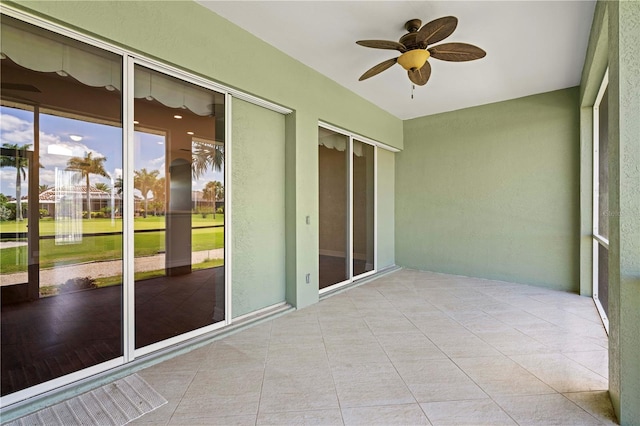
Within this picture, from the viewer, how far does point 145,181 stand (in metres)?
2.55

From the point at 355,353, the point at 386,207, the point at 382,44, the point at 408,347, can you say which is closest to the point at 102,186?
the point at 355,353

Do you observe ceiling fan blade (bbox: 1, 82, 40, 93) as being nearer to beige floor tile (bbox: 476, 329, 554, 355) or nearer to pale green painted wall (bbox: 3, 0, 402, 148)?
pale green painted wall (bbox: 3, 0, 402, 148)

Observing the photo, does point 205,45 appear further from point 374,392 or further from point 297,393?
point 374,392

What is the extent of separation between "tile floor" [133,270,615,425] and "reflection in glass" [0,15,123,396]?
2.42 ft

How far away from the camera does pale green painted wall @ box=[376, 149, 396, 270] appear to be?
537 centimetres

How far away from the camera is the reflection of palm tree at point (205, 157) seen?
286cm

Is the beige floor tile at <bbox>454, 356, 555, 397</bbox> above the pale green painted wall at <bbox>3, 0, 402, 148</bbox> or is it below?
below

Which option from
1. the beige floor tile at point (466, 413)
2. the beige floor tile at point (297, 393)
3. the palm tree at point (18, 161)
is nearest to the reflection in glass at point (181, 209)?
the palm tree at point (18, 161)

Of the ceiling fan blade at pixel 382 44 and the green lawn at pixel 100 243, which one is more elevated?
the ceiling fan blade at pixel 382 44

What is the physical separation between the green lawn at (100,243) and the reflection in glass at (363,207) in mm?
2421

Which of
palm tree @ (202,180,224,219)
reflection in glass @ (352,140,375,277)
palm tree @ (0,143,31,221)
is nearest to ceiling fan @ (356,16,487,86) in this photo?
palm tree @ (202,180,224,219)

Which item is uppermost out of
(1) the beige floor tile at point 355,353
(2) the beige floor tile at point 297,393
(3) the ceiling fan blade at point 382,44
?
(3) the ceiling fan blade at point 382,44

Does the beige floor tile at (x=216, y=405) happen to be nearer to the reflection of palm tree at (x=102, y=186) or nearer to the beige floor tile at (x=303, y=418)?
the beige floor tile at (x=303, y=418)

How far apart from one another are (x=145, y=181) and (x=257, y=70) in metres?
1.51
